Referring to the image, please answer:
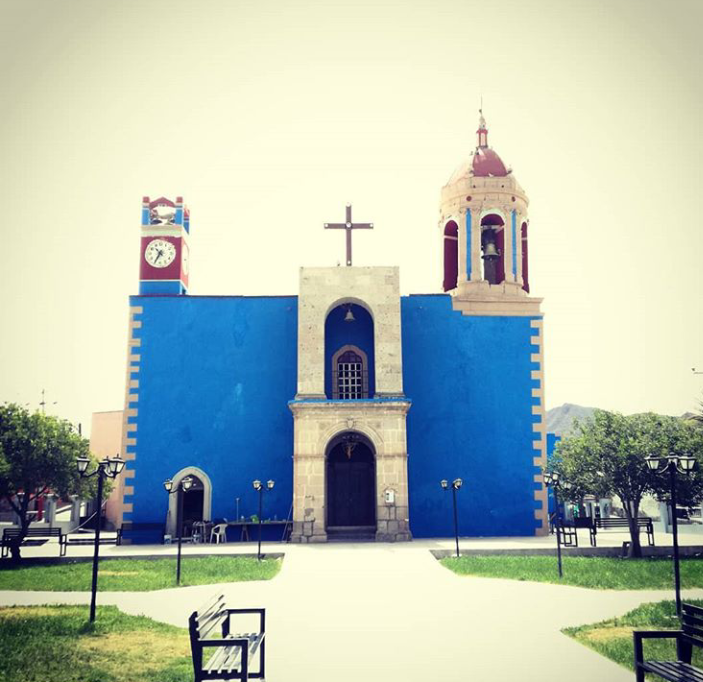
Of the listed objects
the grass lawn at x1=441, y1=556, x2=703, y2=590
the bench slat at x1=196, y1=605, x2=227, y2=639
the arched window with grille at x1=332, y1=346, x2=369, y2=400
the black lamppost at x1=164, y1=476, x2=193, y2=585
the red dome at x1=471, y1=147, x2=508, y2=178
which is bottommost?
the grass lawn at x1=441, y1=556, x2=703, y2=590

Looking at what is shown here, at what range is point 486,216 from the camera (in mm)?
31766

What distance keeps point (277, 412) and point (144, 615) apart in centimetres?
1633

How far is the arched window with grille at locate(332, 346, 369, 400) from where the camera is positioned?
29594 mm

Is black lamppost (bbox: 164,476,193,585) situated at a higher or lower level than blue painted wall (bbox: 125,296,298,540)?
lower

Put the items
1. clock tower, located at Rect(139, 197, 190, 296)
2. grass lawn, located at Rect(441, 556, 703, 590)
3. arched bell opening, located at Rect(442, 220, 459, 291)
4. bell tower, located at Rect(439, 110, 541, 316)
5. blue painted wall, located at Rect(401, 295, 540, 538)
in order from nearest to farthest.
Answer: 1. grass lawn, located at Rect(441, 556, 703, 590)
2. blue painted wall, located at Rect(401, 295, 540, 538)
3. bell tower, located at Rect(439, 110, 541, 316)
4. clock tower, located at Rect(139, 197, 190, 296)
5. arched bell opening, located at Rect(442, 220, 459, 291)

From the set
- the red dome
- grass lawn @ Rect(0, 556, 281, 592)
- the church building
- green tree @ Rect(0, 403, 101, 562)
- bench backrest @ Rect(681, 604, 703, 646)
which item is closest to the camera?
bench backrest @ Rect(681, 604, 703, 646)

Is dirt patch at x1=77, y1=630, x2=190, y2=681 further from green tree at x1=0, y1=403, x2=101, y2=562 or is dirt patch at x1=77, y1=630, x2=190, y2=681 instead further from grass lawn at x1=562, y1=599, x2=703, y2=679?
green tree at x1=0, y1=403, x2=101, y2=562

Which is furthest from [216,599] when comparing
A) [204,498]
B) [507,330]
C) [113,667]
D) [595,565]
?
[507,330]

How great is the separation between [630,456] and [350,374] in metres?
11.2

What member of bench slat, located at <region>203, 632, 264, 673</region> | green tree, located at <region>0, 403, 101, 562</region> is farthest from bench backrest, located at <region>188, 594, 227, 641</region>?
green tree, located at <region>0, 403, 101, 562</region>

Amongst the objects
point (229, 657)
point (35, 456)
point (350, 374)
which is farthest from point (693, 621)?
point (35, 456)

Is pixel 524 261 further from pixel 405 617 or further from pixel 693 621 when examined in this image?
pixel 693 621

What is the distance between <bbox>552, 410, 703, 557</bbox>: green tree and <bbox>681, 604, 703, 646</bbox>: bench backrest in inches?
549

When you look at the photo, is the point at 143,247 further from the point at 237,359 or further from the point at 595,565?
the point at 595,565
